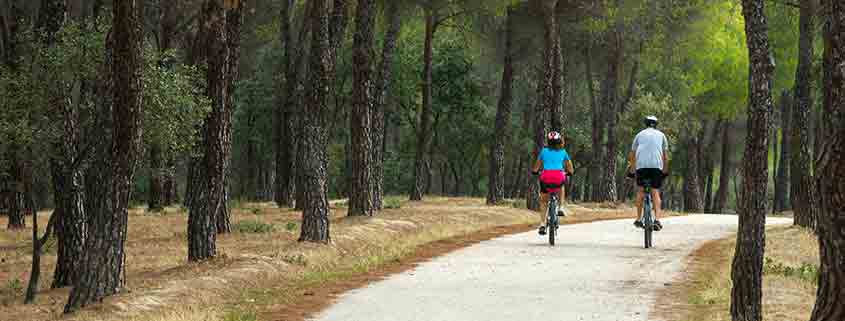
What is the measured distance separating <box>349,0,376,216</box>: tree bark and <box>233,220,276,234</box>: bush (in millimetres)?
2247

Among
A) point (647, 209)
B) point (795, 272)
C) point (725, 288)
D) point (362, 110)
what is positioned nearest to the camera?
point (725, 288)

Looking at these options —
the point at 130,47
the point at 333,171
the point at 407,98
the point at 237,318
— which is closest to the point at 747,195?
the point at 237,318

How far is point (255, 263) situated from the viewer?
59.9ft

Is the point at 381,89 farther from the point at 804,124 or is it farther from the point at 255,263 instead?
the point at 255,263

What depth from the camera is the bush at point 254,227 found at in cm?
2642

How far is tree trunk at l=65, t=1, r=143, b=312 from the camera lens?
49.4 feet

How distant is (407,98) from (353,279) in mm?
45340

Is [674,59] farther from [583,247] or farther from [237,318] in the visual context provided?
[237,318]

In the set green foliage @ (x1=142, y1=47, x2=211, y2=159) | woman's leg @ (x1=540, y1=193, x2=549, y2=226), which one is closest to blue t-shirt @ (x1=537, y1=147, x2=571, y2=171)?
woman's leg @ (x1=540, y1=193, x2=549, y2=226)

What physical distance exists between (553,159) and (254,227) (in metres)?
8.62

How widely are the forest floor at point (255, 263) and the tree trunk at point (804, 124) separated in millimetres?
6716

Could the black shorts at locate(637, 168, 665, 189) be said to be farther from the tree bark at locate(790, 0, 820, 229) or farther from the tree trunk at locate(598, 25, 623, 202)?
the tree trunk at locate(598, 25, 623, 202)

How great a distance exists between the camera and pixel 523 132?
6359cm

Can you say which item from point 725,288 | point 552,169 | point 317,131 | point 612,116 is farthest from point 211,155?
point 612,116
